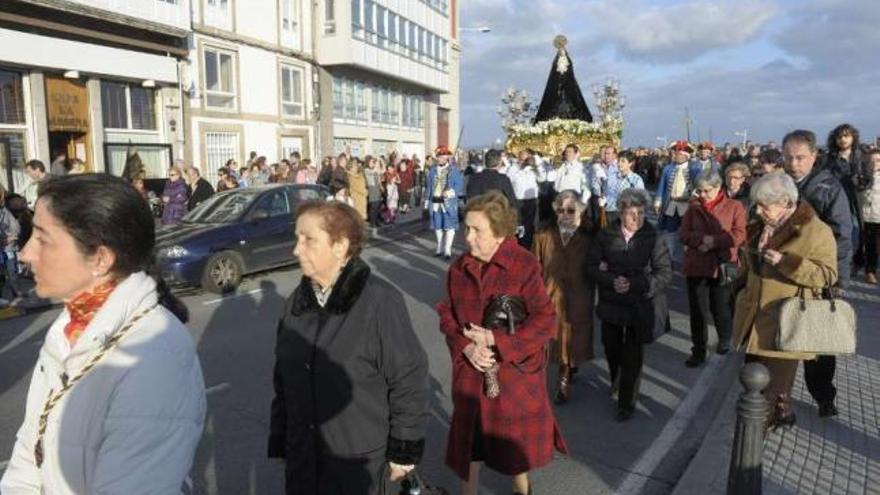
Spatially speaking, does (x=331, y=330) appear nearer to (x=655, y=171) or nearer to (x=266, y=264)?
(x=266, y=264)

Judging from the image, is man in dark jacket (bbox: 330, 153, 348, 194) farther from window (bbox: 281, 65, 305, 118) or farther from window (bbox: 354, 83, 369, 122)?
window (bbox: 354, 83, 369, 122)

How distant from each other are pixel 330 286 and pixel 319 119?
27383 millimetres

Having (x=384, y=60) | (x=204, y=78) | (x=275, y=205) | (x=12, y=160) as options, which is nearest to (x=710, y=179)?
(x=275, y=205)

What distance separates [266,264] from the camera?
11234 mm

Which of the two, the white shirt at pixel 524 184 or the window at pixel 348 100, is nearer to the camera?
the white shirt at pixel 524 184

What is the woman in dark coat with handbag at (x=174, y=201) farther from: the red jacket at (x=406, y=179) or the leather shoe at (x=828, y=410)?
the leather shoe at (x=828, y=410)

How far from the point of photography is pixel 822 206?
4.84 meters

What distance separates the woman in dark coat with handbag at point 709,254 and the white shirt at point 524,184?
606 centimetres

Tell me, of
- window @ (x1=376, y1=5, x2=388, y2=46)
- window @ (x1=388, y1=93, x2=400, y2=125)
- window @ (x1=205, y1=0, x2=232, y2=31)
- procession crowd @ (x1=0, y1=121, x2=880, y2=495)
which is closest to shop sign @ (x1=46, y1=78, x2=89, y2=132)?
window @ (x1=205, y1=0, x2=232, y2=31)

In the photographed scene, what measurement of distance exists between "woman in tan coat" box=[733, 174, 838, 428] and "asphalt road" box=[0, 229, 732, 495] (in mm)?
754

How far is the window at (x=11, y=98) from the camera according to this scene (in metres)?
16.1

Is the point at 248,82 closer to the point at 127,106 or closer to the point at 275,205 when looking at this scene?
the point at 127,106

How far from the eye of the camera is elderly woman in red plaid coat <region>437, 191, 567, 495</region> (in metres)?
3.49

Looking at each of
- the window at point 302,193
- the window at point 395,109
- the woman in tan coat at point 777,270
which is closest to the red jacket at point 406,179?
the window at point 302,193
